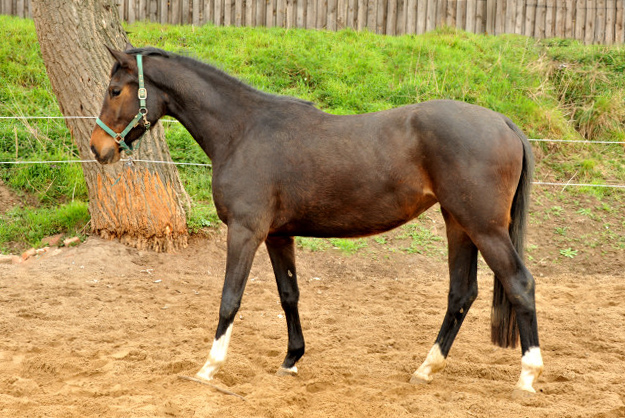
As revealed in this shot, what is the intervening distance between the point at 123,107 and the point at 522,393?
314 centimetres

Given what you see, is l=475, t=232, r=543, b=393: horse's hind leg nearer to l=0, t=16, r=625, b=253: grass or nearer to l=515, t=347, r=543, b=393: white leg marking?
l=515, t=347, r=543, b=393: white leg marking

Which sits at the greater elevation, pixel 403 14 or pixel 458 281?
pixel 403 14

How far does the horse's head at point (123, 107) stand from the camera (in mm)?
4254

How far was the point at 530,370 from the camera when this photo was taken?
154 inches

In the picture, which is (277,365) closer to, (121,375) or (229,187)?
(121,375)

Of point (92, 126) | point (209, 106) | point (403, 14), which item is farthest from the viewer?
point (403, 14)

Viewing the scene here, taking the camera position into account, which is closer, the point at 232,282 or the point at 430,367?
the point at 232,282

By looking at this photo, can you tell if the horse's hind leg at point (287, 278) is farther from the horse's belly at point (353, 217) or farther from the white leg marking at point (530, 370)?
the white leg marking at point (530, 370)

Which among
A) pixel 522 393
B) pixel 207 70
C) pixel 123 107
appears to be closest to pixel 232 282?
pixel 123 107

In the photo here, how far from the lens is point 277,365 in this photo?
4629 millimetres

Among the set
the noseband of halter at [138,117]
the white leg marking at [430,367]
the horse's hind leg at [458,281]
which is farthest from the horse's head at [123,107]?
the white leg marking at [430,367]

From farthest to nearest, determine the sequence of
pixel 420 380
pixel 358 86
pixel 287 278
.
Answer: pixel 358 86 < pixel 287 278 < pixel 420 380

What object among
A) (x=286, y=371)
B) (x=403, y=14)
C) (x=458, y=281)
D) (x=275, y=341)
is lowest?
(x=275, y=341)

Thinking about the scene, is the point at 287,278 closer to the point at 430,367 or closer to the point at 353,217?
the point at 353,217
